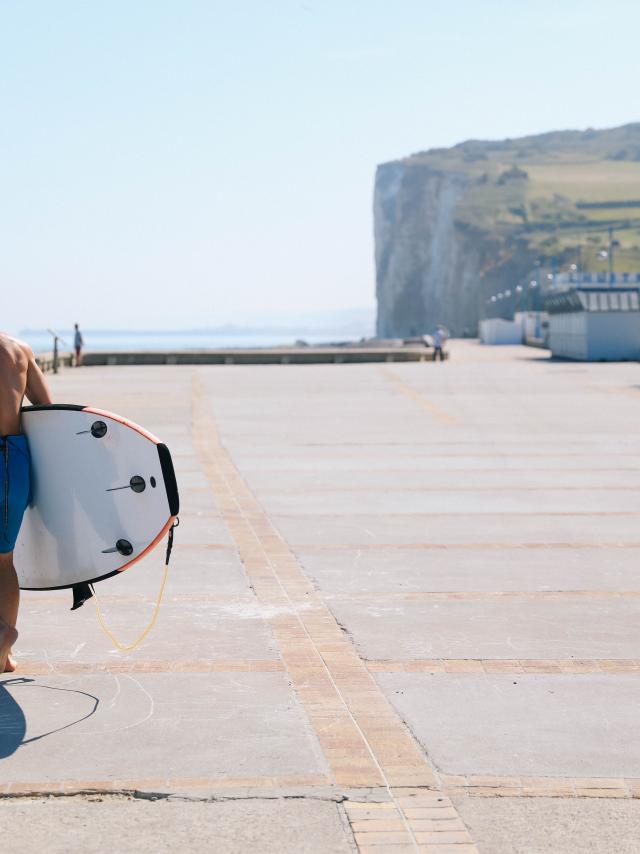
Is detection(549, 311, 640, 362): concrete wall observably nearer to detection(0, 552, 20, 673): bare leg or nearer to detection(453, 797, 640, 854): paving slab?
detection(0, 552, 20, 673): bare leg

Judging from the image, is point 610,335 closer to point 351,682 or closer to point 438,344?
point 438,344

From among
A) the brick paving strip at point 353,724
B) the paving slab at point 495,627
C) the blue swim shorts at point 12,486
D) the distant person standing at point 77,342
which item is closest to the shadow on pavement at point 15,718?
the blue swim shorts at point 12,486

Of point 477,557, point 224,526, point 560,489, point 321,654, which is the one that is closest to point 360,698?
point 321,654

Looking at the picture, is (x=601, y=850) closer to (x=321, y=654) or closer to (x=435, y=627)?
(x=321, y=654)

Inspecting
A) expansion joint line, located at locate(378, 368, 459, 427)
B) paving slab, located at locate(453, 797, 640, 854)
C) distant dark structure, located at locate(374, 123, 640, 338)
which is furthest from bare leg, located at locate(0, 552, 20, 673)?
distant dark structure, located at locate(374, 123, 640, 338)

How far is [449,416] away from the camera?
23531 millimetres

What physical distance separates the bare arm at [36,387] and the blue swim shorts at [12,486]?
0.23 metres

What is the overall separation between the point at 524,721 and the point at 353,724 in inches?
29.9

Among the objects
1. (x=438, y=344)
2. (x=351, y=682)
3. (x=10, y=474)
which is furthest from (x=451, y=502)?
(x=438, y=344)

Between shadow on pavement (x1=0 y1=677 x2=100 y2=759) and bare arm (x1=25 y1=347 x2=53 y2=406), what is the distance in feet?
4.59

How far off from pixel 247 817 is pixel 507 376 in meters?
33.6

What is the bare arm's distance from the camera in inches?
253

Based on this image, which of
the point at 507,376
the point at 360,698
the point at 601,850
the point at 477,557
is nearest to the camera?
the point at 601,850

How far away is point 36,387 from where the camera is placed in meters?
6.48
